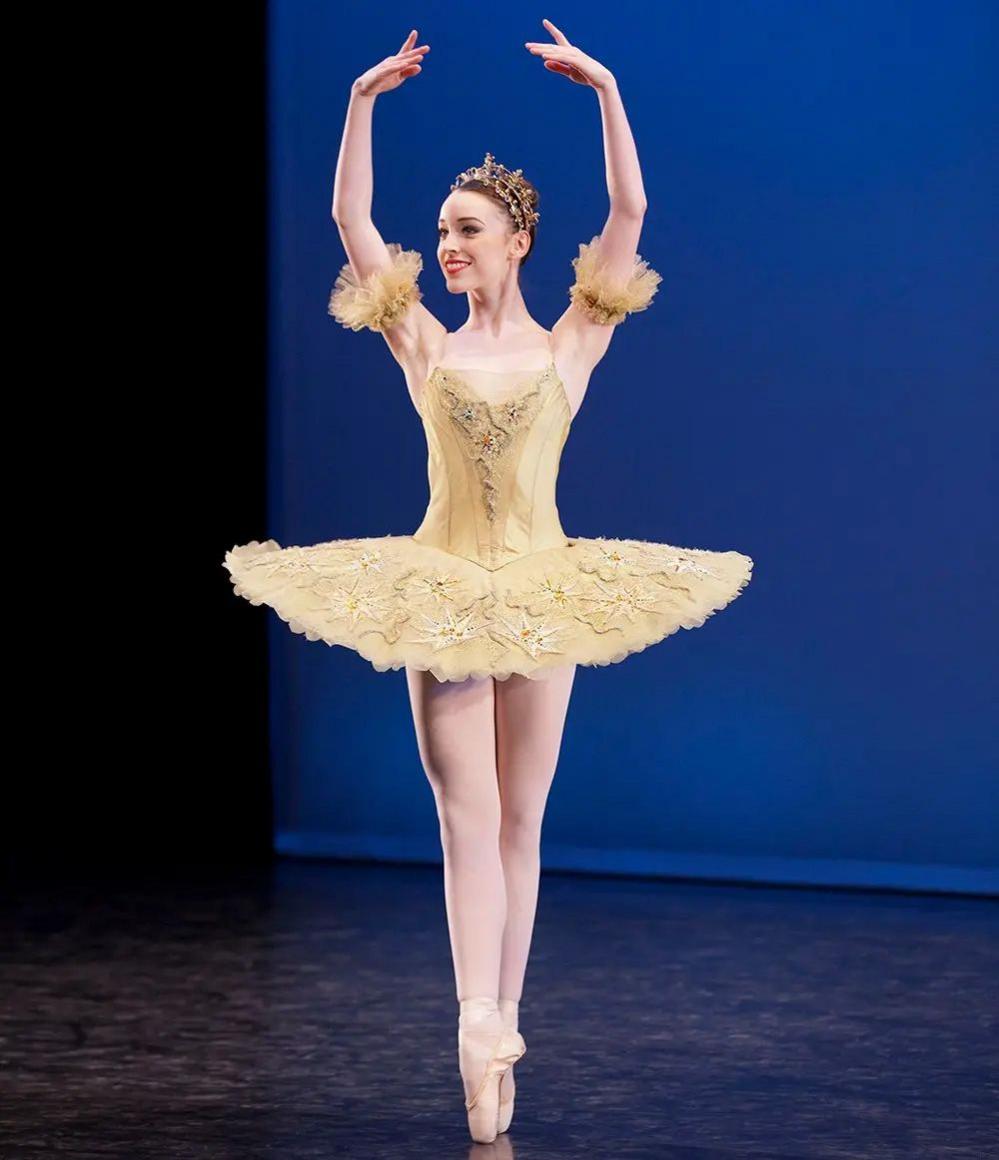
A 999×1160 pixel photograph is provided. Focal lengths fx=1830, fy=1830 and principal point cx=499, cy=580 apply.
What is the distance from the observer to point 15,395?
5246 millimetres

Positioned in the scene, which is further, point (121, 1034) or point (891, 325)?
point (891, 325)

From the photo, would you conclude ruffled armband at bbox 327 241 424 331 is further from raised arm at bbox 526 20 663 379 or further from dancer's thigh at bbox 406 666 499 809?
dancer's thigh at bbox 406 666 499 809

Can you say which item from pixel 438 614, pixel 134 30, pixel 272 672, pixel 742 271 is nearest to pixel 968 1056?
pixel 438 614

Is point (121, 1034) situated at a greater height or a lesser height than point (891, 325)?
lesser

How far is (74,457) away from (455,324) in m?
1.21

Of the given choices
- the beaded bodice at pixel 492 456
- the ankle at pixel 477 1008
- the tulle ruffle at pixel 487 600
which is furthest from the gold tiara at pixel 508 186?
the ankle at pixel 477 1008

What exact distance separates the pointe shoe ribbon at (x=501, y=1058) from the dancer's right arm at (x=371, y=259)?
101cm

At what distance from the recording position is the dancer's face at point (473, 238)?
2727 mm

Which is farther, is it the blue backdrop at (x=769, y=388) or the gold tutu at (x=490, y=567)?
the blue backdrop at (x=769, y=388)

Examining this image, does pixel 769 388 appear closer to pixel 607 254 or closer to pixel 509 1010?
pixel 607 254

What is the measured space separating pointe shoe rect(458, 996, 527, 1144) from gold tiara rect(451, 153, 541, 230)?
1169 mm

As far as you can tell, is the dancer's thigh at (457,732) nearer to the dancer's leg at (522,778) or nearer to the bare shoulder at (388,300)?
the dancer's leg at (522,778)

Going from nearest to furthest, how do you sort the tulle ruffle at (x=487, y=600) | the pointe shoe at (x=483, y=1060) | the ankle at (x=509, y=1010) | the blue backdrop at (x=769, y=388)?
1. the tulle ruffle at (x=487, y=600)
2. the pointe shoe at (x=483, y=1060)
3. the ankle at (x=509, y=1010)
4. the blue backdrop at (x=769, y=388)

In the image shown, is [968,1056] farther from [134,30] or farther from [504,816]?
[134,30]
